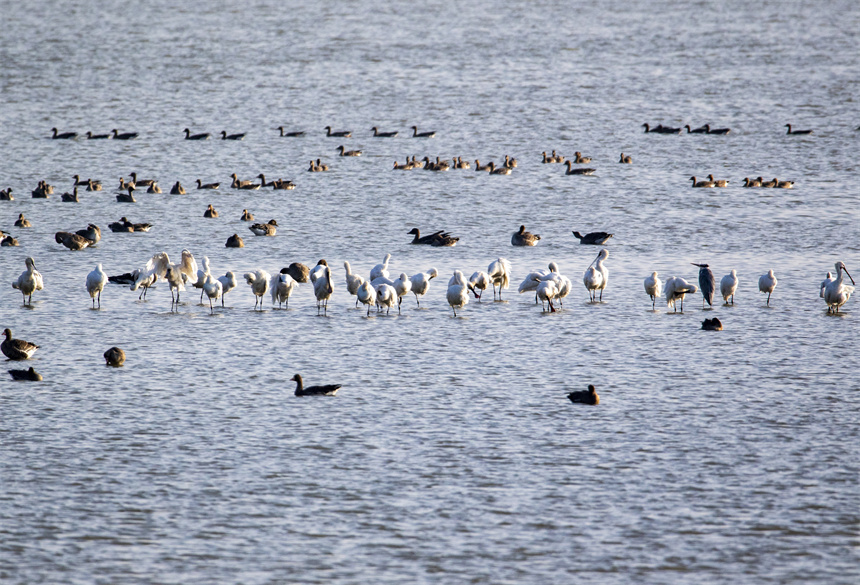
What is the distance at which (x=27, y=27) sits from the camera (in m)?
101

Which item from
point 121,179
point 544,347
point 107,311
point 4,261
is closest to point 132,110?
point 121,179

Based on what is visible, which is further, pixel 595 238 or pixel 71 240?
pixel 595 238

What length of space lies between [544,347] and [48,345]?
8545 mm

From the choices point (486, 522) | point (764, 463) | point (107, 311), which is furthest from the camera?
point (107, 311)

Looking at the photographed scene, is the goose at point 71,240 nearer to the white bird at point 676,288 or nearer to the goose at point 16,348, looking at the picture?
the goose at point 16,348

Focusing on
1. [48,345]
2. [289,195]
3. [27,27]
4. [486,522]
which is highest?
[27,27]

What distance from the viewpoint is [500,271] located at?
23.6 m

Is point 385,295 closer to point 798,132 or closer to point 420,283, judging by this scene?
point 420,283

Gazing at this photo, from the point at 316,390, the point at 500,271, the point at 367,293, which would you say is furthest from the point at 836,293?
the point at 316,390

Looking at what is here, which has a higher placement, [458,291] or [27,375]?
[458,291]

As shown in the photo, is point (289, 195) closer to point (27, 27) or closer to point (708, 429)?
point (708, 429)

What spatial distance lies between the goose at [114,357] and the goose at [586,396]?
718 centimetres

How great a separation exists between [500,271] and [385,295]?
3346 mm

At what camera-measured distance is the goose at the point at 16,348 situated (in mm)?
Answer: 17750
